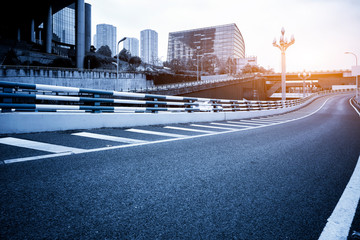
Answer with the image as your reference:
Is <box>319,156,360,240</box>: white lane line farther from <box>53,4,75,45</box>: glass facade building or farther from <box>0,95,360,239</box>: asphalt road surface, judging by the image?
<box>53,4,75,45</box>: glass facade building

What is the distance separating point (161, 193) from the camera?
7.89 feet

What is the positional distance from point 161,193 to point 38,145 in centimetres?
315

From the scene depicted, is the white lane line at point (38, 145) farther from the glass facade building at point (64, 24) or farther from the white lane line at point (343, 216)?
the glass facade building at point (64, 24)

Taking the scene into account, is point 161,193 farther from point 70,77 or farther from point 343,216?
point 70,77

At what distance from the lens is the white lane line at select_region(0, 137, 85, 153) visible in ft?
13.1

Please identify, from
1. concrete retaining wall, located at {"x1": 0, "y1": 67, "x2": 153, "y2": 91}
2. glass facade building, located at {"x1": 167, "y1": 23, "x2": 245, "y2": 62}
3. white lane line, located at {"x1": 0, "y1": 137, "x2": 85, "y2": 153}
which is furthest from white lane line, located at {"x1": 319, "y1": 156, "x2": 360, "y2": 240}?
glass facade building, located at {"x1": 167, "y1": 23, "x2": 245, "y2": 62}

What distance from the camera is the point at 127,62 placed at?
3767 inches

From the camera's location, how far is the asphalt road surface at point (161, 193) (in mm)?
1731

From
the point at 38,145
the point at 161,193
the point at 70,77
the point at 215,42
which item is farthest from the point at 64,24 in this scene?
the point at 215,42

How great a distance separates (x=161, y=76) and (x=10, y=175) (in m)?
73.6

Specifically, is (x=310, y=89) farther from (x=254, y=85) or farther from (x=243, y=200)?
(x=243, y=200)

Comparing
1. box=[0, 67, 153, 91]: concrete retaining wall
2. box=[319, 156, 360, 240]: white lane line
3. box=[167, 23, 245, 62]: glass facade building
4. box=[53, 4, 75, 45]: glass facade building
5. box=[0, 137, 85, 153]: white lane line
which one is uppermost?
box=[167, 23, 245, 62]: glass facade building

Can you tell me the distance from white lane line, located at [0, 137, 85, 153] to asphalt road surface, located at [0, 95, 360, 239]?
0.02m

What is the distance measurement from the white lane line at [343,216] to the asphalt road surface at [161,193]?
63 millimetres
